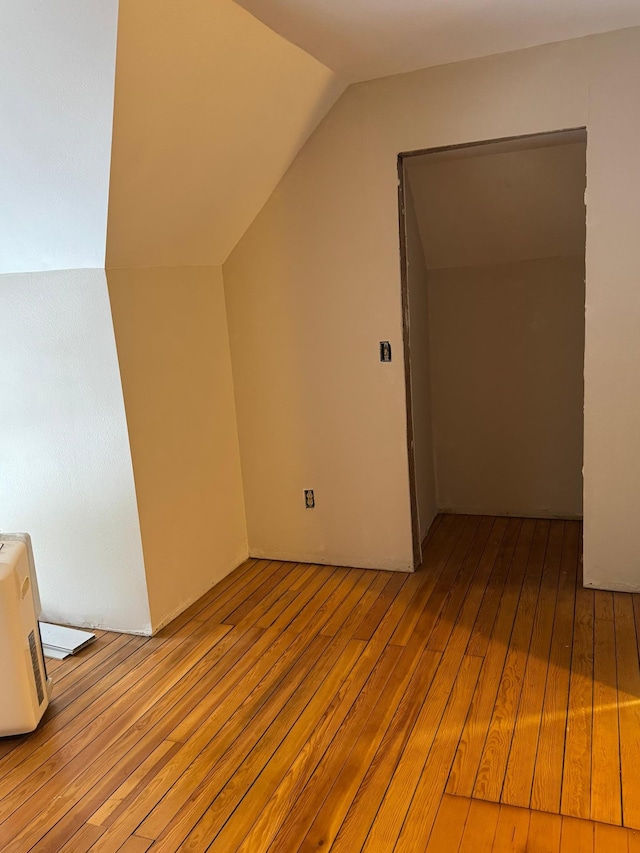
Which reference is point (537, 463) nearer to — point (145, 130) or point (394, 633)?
point (394, 633)

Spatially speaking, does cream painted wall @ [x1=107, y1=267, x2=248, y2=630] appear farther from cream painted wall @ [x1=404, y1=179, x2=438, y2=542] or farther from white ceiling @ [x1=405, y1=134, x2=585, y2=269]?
white ceiling @ [x1=405, y1=134, x2=585, y2=269]

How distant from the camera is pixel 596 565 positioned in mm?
3156

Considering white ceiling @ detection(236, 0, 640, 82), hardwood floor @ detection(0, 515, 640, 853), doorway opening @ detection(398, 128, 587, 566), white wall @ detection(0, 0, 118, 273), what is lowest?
hardwood floor @ detection(0, 515, 640, 853)

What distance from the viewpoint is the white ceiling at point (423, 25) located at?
2.35 meters

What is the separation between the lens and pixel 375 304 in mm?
3332

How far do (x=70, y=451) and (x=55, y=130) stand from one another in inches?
52.9

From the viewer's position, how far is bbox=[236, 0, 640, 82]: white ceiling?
2.35 metres

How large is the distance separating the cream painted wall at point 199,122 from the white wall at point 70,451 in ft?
1.15

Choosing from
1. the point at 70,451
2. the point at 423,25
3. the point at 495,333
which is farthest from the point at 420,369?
the point at 70,451

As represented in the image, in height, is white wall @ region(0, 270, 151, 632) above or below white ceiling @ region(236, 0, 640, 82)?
below

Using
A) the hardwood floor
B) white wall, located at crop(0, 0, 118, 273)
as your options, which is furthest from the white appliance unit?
white wall, located at crop(0, 0, 118, 273)

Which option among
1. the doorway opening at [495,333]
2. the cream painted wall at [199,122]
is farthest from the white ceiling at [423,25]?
the doorway opening at [495,333]

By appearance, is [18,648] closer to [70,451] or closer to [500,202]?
[70,451]

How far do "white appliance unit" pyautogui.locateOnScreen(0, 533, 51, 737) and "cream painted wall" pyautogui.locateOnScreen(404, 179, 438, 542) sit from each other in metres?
1.99
